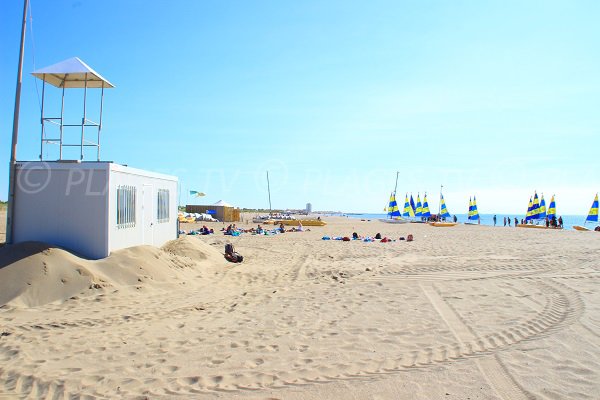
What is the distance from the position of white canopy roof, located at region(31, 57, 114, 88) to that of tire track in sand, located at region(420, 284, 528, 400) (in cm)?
956

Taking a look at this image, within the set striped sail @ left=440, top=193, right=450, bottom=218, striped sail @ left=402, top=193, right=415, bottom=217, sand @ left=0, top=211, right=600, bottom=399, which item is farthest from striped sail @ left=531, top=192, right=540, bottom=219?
sand @ left=0, top=211, right=600, bottom=399

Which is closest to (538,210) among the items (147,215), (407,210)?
(407,210)

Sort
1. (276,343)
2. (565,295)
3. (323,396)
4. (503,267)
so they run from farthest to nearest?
1. (503,267)
2. (565,295)
3. (276,343)
4. (323,396)

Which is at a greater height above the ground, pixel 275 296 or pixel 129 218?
pixel 129 218

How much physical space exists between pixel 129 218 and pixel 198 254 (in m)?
2.79

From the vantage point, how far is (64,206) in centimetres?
935

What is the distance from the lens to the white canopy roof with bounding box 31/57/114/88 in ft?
33.7

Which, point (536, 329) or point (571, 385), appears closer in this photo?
point (571, 385)

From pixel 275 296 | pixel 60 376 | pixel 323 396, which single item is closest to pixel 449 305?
pixel 275 296

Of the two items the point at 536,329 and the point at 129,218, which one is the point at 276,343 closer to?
the point at 536,329

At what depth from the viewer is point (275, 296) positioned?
852cm

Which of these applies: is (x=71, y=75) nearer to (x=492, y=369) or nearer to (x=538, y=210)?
(x=492, y=369)

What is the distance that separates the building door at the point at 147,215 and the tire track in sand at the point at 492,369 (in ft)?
25.5

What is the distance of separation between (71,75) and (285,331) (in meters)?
8.75
